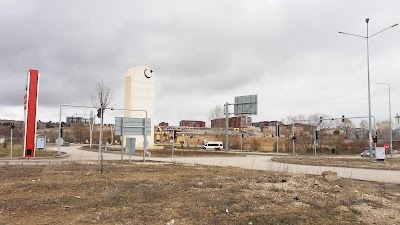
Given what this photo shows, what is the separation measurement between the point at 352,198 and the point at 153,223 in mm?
6479

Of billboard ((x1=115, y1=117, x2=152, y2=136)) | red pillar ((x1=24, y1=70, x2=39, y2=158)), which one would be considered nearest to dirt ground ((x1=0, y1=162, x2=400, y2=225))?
billboard ((x1=115, y1=117, x2=152, y2=136))

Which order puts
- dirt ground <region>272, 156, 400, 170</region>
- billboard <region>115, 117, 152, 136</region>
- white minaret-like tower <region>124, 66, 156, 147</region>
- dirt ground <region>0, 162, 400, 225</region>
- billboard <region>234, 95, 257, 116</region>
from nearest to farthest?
dirt ground <region>0, 162, 400, 225</region>
billboard <region>115, 117, 152, 136</region>
dirt ground <region>272, 156, 400, 170</region>
billboard <region>234, 95, 257, 116</region>
white minaret-like tower <region>124, 66, 156, 147</region>

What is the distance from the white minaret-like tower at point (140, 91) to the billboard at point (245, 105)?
14.0 metres

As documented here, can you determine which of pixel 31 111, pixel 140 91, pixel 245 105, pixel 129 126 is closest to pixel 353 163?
pixel 129 126

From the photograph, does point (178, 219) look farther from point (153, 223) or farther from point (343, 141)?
point (343, 141)

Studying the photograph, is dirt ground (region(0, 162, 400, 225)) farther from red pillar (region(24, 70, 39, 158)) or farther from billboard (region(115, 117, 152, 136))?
red pillar (region(24, 70, 39, 158))

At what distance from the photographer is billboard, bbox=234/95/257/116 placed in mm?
57375

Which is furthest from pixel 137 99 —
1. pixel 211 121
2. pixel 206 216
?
pixel 206 216

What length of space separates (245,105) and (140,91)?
1756cm

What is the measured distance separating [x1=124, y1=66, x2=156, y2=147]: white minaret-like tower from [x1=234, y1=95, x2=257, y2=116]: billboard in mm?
13993

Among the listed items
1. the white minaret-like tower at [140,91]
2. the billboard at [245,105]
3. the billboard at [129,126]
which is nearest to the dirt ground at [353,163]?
the billboard at [129,126]

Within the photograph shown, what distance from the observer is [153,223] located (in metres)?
7.38

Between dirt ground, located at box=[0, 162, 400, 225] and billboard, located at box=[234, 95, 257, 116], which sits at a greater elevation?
billboard, located at box=[234, 95, 257, 116]

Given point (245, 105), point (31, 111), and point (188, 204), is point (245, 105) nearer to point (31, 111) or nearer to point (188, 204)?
point (31, 111)
